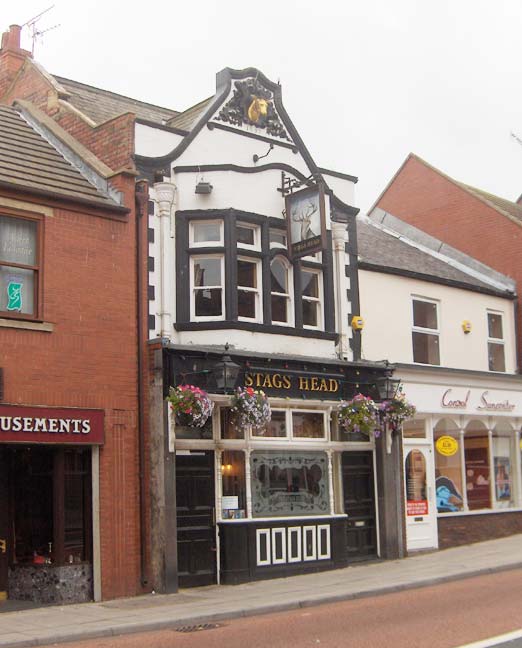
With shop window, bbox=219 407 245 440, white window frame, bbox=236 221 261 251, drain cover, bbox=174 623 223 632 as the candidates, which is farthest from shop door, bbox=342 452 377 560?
drain cover, bbox=174 623 223 632

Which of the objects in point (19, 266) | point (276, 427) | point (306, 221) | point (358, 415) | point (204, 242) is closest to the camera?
point (19, 266)

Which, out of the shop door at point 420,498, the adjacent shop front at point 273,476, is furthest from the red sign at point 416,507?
the adjacent shop front at point 273,476

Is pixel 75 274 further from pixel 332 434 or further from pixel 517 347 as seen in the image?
pixel 517 347

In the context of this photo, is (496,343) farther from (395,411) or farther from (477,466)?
(395,411)

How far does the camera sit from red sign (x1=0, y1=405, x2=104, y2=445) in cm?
1359

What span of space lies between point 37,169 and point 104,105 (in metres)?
4.66

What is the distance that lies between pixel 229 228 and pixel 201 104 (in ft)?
10.4

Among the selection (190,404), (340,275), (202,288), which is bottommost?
(190,404)

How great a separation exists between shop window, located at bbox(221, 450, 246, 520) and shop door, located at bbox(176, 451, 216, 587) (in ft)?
1.02

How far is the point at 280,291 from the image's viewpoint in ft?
57.8

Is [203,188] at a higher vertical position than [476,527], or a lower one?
higher

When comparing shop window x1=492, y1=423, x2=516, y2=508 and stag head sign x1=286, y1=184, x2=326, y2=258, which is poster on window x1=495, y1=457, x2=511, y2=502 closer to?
shop window x1=492, y1=423, x2=516, y2=508

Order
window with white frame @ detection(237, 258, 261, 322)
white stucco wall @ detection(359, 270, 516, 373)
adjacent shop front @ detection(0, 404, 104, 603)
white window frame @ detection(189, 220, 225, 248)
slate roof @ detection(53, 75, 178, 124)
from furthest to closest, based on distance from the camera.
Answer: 1. white stucco wall @ detection(359, 270, 516, 373)
2. slate roof @ detection(53, 75, 178, 124)
3. window with white frame @ detection(237, 258, 261, 322)
4. white window frame @ detection(189, 220, 225, 248)
5. adjacent shop front @ detection(0, 404, 104, 603)

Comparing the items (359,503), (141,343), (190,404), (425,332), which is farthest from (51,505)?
(425,332)
